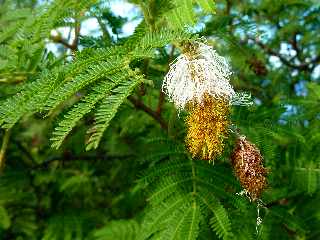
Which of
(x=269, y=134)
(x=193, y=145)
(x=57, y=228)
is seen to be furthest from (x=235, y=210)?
(x=57, y=228)

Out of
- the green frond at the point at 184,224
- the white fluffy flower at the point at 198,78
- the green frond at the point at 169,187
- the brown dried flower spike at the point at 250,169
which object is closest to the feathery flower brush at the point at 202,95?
the white fluffy flower at the point at 198,78

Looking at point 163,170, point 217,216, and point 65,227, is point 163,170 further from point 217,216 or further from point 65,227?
point 65,227

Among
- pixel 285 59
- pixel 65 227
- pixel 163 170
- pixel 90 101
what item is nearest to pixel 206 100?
Result: pixel 90 101

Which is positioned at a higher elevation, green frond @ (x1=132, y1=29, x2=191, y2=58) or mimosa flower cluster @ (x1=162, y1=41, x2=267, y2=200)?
green frond @ (x1=132, y1=29, x2=191, y2=58)

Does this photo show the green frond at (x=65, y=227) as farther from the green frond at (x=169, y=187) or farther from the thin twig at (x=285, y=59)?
the thin twig at (x=285, y=59)

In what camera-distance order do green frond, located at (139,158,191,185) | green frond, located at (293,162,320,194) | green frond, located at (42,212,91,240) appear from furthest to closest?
green frond, located at (42,212,91,240), green frond, located at (293,162,320,194), green frond, located at (139,158,191,185)

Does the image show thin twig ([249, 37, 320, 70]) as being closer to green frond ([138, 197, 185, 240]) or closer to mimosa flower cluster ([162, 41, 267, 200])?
green frond ([138, 197, 185, 240])

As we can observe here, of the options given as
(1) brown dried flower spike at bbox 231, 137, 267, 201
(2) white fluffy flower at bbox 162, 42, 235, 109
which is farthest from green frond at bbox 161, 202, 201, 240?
(2) white fluffy flower at bbox 162, 42, 235, 109

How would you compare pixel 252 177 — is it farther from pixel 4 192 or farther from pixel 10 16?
pixel 4 192
